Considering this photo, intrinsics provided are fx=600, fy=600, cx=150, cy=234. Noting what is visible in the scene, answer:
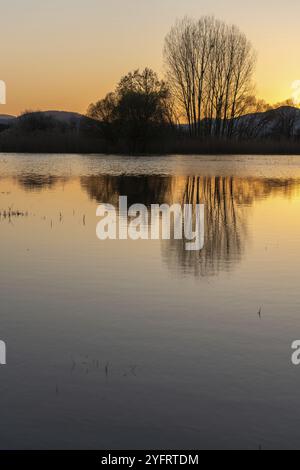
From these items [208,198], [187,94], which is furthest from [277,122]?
[208,198]

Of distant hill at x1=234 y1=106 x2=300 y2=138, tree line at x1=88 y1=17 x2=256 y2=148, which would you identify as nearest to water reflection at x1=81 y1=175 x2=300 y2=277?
tree line at x1=88 y1=17 x2=256 y2=148

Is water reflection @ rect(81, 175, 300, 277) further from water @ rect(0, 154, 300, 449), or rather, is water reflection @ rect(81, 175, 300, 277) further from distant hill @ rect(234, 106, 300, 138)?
distant hill @ rect(234, 106, 300, 138)

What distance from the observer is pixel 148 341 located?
5973 millimetres

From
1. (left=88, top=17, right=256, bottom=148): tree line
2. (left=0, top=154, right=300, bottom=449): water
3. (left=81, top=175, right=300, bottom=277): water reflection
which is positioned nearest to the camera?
(left=0, top=154, right=300, bottom=449): water

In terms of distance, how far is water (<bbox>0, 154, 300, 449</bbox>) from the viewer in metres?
4.26

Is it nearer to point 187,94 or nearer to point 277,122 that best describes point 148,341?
point 187,94

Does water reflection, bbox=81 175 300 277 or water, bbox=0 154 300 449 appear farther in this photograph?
water reflection, bbox=81 175 300 277

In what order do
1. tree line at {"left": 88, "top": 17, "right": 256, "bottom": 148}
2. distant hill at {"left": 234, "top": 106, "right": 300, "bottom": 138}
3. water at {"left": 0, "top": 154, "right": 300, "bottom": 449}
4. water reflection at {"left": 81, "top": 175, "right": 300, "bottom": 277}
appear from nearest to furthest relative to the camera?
water at {"left": 0, "top": 154, "right": 300, "bottom": 449} < water reflection at {"left": 81, "top": 175, "right": 300, "bottom": 277} < tree line at {"left": 88, "top": 17, "right": 256, "bottom": 148} < distant hill at {"left": 234, "top": 106, "right": 300, "bottom": 138}

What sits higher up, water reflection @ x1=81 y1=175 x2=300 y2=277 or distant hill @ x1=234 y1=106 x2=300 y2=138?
distant hill @ x1=234 y1=106 x2=300 y2=138

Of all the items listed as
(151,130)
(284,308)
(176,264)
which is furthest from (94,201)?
(151,130)

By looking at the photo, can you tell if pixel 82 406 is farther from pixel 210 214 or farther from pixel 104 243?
pixel 210 214

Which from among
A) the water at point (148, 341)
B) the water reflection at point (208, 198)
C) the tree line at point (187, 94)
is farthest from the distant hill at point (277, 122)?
the water at point (148, 341)

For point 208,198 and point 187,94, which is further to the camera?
point 187,94

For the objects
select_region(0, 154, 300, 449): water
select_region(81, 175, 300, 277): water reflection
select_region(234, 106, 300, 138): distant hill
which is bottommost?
select_region(0, 154, 300, 449): water
